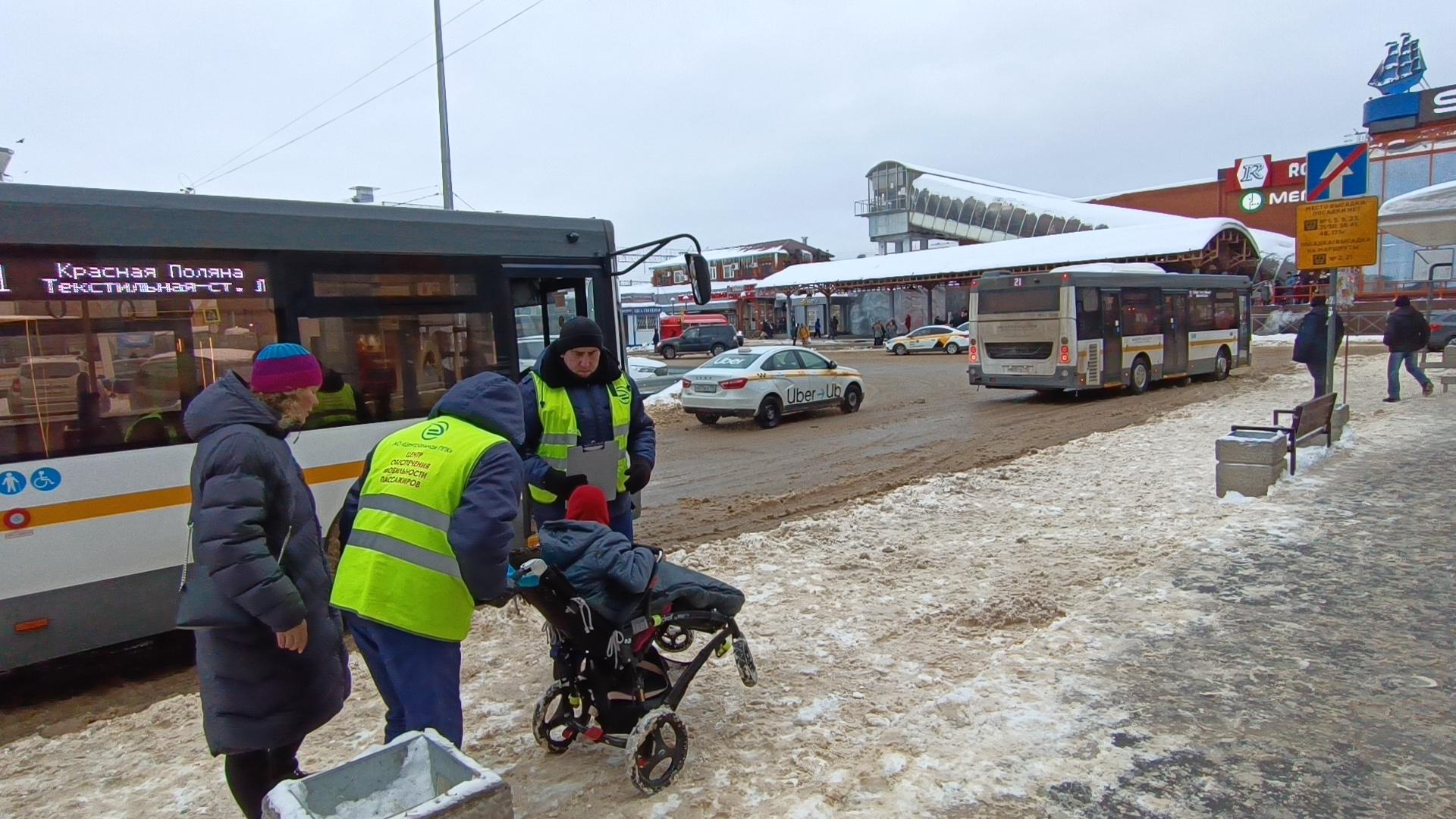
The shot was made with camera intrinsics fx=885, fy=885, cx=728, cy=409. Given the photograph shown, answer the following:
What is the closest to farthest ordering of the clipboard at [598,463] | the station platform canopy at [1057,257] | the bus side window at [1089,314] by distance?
1. the clipboard at [598,463]
2. the bus side window at [1089,314]
3. the station platform canopy at [1057,257]

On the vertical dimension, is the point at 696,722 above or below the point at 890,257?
below

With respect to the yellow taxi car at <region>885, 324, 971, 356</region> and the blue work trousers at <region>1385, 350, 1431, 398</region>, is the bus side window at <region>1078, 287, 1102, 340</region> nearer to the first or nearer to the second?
the blue work trousers at <region>1385, 350, 1431, 398</region>

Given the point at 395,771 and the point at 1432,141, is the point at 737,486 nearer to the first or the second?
the point at 395,771

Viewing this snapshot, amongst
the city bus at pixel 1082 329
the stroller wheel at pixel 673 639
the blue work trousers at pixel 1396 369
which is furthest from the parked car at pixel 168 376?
the blue work trousers at pixel 1396 369

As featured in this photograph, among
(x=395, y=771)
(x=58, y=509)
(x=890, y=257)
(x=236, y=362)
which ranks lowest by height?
(x=395, y=771)

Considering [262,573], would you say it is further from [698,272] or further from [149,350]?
[698,272]

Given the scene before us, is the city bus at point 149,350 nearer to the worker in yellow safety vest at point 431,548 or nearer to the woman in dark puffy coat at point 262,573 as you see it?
the woman in dark puffy coat at point 262,573

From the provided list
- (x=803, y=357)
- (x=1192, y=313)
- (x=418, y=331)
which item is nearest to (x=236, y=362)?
(x=418, y=331)

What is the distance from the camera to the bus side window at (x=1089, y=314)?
17.7 metres

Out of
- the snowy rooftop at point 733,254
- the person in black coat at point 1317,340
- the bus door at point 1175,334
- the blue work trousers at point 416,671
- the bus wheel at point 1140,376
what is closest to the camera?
the blue work trousers at point 416,671

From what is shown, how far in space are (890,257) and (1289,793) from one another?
186 ft

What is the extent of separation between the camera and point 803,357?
58.4ft

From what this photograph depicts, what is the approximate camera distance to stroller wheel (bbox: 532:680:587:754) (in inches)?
152

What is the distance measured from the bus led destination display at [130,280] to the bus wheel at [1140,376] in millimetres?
17928
